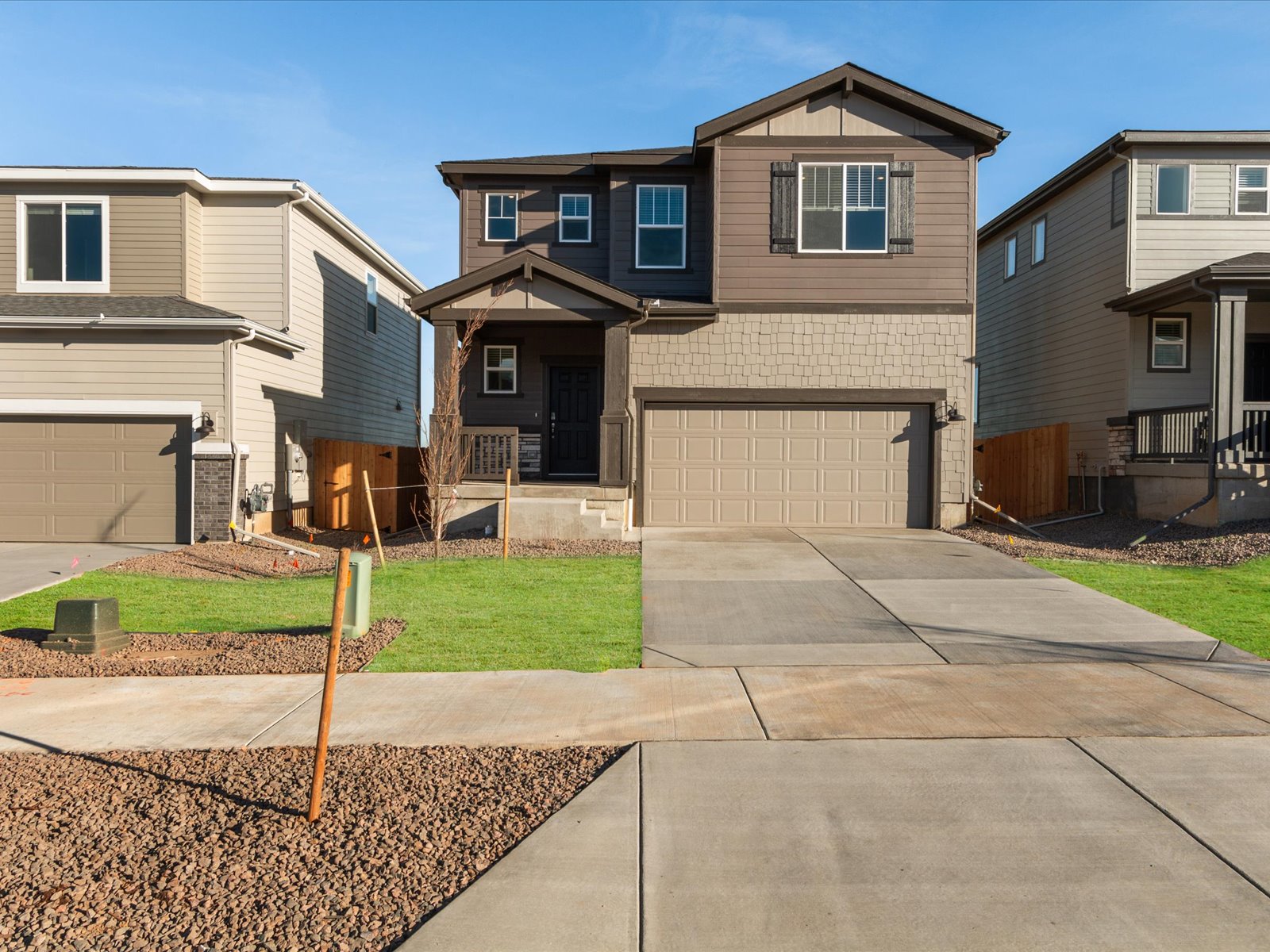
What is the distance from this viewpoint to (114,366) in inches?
584

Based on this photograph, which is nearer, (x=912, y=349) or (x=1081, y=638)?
(x=1081, y=638)

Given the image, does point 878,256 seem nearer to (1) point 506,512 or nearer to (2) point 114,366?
(1) point 506,512

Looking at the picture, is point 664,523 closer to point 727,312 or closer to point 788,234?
point 727,312

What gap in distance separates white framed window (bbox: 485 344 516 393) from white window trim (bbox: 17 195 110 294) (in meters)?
6.75

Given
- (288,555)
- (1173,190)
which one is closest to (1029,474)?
(1173,190)

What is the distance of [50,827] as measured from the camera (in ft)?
14.0

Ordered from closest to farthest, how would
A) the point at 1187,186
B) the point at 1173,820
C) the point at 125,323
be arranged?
the point at 1173,820 → the point at 125,323 → the point at 1187,186

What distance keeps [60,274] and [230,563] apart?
7329mm

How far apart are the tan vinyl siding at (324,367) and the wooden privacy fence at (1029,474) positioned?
14149 millimetres

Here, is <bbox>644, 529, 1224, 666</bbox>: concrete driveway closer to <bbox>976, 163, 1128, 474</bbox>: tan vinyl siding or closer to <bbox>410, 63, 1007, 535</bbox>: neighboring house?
<bbox>410, 63, 1007, 535</bbox>: neighboring house

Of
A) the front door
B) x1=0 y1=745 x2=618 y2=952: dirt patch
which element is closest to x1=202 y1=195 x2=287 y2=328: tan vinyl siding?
the front door

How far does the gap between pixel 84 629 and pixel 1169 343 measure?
18.3 metres

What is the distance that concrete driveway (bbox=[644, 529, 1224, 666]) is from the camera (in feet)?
25.1

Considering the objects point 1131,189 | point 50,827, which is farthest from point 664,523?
point 50,827
